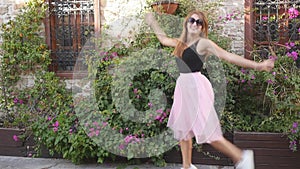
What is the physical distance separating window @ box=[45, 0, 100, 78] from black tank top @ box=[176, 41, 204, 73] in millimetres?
2685

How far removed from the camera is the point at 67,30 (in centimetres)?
555

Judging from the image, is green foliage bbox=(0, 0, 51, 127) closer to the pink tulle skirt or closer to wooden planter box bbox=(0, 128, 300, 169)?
wooden planter box bbox=(0, 128, 300, 169)

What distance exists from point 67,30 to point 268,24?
2.90m

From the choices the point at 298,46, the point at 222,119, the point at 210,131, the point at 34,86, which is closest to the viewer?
the point at 210,131

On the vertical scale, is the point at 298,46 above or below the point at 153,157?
above

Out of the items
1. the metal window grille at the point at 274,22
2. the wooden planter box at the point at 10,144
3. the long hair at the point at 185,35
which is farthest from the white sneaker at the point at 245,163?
the wooden planter box at the point at 10,144

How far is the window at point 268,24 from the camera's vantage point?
4.87m

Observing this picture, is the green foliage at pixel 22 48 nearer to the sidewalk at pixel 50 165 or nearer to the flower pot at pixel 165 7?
the sidewalk at pixel 50 165

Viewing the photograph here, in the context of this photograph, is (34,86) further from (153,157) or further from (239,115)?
(239,115)

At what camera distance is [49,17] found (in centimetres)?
550

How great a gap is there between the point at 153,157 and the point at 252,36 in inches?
85.2

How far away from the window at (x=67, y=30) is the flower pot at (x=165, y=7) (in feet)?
3.64

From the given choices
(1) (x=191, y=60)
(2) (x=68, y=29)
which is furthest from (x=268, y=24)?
(2) (x=68, y=29)

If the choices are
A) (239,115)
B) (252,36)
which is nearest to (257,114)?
(239,115)
